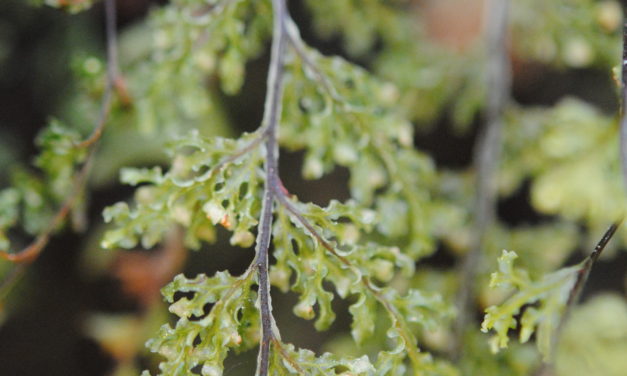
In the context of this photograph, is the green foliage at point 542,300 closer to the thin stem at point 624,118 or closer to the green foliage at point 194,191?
the thin stem at point 624,118

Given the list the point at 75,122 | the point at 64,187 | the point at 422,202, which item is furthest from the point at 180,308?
the point at 75,122

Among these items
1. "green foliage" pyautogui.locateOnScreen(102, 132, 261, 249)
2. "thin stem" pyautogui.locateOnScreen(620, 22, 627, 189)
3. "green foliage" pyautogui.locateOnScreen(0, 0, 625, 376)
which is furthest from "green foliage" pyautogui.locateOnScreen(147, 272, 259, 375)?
"thin stem" pyautogui.locateOnScreen(620, 22, 627, 189)

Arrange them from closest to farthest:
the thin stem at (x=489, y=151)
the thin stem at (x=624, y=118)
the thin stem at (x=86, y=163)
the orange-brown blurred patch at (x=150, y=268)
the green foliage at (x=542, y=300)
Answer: the thin stem at (x=624, y=118) → the green foliage at (x=542, y=300) → the thin stem at (x=86, y=163) → the thin stem at (x=489, y=151) → the orange-brown blurred patch at (x=150, y=268)

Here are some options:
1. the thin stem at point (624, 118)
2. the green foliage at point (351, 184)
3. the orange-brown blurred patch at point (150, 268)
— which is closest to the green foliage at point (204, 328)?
the green foliage at point (351, 184)

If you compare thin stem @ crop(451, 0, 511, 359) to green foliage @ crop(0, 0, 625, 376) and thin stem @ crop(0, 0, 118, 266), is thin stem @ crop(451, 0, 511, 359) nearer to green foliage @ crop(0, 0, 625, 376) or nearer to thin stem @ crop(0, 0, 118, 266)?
green foliage @ crop(0, 0, 625, 376)

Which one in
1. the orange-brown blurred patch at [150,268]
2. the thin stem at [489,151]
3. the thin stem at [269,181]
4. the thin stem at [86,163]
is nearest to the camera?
the thin stem at [269,181]

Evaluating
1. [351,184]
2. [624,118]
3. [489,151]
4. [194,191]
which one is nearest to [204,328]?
[194,191]

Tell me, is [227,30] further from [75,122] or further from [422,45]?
[422,45]
